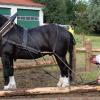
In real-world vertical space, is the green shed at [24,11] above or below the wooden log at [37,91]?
below

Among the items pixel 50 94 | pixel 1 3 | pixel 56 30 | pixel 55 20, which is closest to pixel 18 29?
pixel 56 30

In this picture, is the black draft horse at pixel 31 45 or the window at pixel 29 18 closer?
the black draft horse at pixel 31 45

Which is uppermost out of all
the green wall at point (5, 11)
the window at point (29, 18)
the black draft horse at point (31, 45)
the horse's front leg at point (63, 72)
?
the black draft horse at point (31, 45)

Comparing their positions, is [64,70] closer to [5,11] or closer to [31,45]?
[31,45]

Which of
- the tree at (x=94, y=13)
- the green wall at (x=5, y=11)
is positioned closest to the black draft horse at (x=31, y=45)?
the tree at (x=94, y=13)

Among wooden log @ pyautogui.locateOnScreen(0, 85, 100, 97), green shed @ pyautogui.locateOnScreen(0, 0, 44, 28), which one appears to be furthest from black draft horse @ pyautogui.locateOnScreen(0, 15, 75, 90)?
green shed @ pyautogui.locateOnScreen(0, 0, 44, 28)

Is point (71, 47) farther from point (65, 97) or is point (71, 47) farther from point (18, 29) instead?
point (65, 97)

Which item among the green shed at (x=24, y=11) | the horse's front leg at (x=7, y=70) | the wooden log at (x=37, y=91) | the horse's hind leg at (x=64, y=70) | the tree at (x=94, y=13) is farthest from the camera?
the tree at (x=94, y=13)

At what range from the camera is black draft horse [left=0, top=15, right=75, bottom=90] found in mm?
9719

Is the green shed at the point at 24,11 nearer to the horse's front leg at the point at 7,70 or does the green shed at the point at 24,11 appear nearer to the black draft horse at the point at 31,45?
the black draft horse at the point at 31,45

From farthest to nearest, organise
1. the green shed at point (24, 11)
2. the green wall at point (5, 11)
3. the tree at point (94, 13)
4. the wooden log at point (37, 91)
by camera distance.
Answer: the tree at point (94, 13), the green shed at point (24, 11), the green wall at point (5, 11), the wooden log at point (37, 91)

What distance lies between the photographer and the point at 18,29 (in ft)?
32.7

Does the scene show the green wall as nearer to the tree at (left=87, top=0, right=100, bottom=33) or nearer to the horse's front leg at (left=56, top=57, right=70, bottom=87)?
the tree at (left=87, top=0, right=100, bottom=33)

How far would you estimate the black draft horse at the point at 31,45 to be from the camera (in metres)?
9.72
